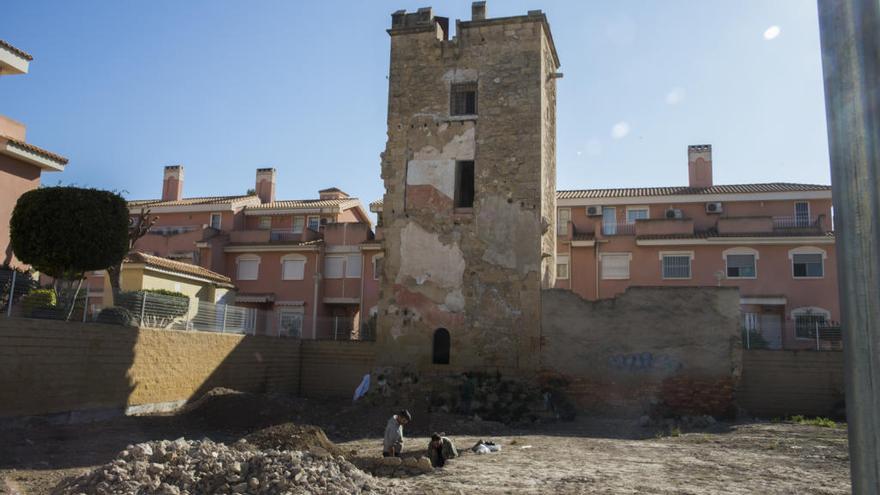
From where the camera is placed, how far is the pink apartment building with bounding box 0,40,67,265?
66.0 feet

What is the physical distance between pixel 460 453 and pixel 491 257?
8.86 metres

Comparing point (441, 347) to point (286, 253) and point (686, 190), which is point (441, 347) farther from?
point (686, 190)

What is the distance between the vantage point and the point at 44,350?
1480 cm

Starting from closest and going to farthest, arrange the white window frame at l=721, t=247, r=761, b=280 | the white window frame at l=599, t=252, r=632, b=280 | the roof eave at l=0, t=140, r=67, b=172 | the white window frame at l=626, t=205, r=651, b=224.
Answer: the roof eave at l=0, t=140, r=67, b=172, the white window frame at l=721, t=247, r=761, b=280, the white window frame at l=599, t=252, r=632, b=280, the white window frame at l=626, t=205, r=651, b=224

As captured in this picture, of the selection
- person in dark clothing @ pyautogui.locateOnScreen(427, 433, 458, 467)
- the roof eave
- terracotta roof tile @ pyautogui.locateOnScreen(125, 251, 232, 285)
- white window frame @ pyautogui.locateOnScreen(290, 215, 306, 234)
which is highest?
white window frame @ pyautogui.locateOnScreen(290, 215, 306, 234)

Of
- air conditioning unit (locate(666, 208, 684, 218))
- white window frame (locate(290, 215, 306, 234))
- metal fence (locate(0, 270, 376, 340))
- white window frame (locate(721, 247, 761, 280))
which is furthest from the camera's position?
white window frame (locate(290, 215, 306, 234))

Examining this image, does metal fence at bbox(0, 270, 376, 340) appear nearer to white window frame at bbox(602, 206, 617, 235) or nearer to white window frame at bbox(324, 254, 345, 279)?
white window frame at bbox(324, 254, 345, 279)

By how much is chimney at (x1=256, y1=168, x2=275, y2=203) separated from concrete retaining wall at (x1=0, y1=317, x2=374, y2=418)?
22.8m

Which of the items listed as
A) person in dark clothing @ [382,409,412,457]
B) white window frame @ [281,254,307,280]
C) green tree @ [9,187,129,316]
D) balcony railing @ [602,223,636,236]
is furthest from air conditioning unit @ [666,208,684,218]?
green tree @ [9,187,129,316]

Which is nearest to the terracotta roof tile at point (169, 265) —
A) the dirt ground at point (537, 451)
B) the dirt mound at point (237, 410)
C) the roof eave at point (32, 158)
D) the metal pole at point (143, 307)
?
the roof eave at point (32, 158)

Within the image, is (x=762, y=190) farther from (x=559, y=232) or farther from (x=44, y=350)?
(x=44, y=350)

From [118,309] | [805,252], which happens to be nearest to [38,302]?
[118,309]

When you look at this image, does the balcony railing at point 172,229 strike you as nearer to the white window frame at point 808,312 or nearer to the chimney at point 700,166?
the chimney at point 700,166

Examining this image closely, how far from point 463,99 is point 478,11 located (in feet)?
9.66
